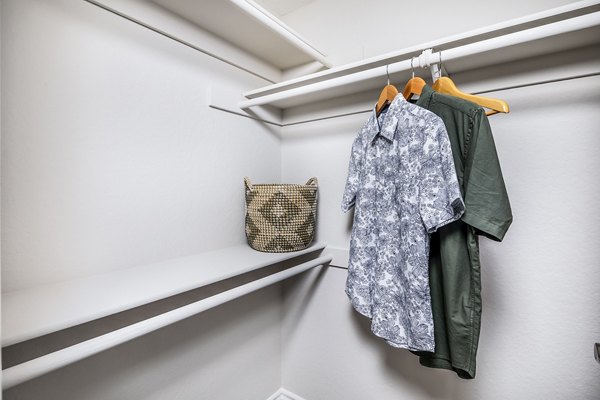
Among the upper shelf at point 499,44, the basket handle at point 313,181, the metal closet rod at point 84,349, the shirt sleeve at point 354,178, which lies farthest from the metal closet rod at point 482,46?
the metal closet rod at point 84,349

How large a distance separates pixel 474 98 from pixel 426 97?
0.39 ft

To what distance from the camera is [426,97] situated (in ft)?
2.71

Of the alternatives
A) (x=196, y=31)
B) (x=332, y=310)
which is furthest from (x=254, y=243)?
(x=196, y=31)

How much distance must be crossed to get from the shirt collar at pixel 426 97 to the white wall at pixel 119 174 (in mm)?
722

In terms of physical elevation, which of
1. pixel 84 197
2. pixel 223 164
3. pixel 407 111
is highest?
pixel 407 111

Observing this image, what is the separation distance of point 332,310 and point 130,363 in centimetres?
78

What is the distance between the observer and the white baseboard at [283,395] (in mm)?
1373

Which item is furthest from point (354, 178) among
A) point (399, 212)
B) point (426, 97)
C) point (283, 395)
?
point (283, 395)

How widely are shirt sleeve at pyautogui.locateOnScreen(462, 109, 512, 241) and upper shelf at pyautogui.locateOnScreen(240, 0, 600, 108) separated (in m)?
0.18

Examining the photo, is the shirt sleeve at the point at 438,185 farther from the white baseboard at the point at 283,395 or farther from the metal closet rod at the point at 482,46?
the white baseboard at the point at 283,395

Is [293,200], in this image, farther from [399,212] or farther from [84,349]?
[84,349]

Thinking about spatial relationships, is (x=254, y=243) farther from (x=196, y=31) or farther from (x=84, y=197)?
(x=196, y=31)

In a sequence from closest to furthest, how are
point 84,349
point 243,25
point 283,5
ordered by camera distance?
point 84,349 < point 243,25 < point 283,5

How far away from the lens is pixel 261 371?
1319 mm
